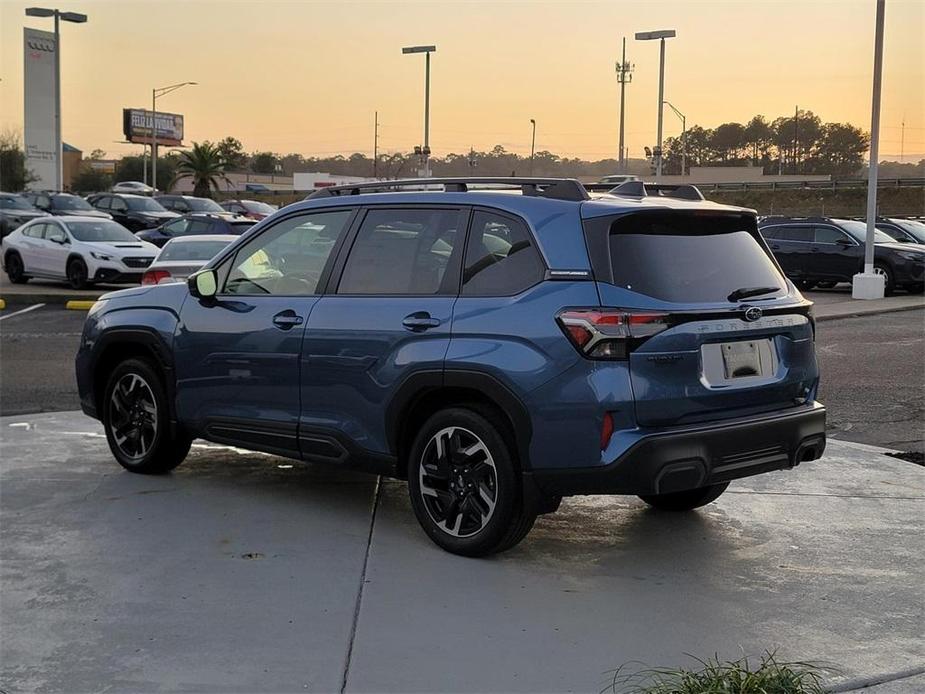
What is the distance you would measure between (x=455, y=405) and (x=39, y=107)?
60.6 metres

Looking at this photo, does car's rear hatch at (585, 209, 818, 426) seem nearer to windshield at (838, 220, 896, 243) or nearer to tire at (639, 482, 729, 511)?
tire at (639, 482, 729, 511)

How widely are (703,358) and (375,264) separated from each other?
188cm

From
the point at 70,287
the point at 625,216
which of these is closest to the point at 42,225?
the point at 70,287

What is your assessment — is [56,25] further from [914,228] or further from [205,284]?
[205,284]

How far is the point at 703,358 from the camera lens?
16.8ft

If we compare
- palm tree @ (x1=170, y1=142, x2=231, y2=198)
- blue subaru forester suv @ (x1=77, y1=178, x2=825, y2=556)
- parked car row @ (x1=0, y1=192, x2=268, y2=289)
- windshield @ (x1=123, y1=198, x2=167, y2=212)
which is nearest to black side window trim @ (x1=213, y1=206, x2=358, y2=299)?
blue subaru forester suv @ (x1=77, y1=178, x2=825, y2=556)

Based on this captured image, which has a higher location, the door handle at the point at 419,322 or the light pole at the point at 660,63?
the light pole at the point at 660,63

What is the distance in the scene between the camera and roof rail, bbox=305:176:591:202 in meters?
5.45

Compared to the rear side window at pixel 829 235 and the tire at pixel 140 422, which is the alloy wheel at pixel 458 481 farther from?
the rear side window at pixel 829 235

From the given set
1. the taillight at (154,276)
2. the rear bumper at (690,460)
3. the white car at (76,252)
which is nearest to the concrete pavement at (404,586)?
the rear bumper at (690,460)

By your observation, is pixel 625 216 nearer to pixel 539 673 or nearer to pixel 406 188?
pixel 406 188

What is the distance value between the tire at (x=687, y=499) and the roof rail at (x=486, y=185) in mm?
1977

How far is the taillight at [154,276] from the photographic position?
14.9 meters

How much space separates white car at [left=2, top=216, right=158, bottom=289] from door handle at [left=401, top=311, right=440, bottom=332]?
17.5 m
